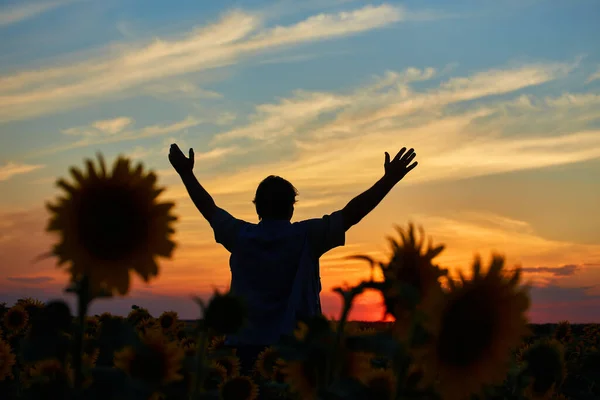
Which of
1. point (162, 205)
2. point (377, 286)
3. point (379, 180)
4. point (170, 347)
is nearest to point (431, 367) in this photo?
point (377, 286)

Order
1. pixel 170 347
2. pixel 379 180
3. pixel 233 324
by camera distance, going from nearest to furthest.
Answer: pixel 233 324 → pixel 170 347 → pixel 379 180

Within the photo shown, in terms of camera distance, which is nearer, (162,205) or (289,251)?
(162,205)

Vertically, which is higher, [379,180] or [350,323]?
[379,180]

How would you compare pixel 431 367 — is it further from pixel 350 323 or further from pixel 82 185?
pixel 82 185

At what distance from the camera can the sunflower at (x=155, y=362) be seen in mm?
2650

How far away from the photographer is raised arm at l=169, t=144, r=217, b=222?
8.28m

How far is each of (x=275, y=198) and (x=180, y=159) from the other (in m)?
1.32

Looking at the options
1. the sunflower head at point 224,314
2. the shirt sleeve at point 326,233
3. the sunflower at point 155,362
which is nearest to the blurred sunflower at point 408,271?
the sunflower head at point 224,314

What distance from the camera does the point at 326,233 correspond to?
7.35 m

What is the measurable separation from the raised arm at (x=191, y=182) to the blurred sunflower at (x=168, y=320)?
127cm

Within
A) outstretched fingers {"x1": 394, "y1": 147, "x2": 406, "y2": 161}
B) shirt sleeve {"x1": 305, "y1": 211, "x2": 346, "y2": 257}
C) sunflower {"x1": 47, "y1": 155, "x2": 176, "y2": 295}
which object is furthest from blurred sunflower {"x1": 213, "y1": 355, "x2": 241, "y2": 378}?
sunflower {"x1": 47, "y1": 155, "x2": 176, "y2": 295}

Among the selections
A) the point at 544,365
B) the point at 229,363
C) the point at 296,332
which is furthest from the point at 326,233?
the point at 296,332

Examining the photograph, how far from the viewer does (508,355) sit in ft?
7.87

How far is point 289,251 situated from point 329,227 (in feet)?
1.55
